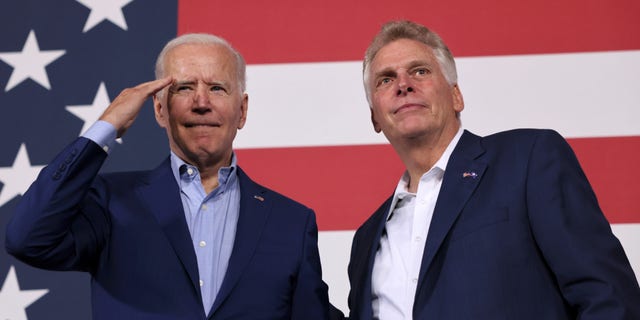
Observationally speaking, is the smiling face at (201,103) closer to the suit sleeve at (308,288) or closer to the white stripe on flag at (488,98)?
the suit sleeve at (308,288)

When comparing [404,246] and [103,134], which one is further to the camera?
[404,246]

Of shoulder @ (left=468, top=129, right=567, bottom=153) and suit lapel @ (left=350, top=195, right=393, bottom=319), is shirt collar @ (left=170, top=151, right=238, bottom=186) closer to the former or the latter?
suit lapel @ (left=350, top=195, right=393, bottom=319)

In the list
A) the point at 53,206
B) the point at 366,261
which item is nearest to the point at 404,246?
the point at 366,261

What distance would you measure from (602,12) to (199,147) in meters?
1.55

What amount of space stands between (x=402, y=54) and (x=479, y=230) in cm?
49

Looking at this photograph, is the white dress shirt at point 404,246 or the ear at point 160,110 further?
the ear at point 160,110

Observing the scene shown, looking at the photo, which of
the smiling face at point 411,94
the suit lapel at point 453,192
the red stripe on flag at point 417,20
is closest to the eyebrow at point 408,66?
the smiling face at point 411,94

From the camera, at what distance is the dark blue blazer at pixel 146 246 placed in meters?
1.38

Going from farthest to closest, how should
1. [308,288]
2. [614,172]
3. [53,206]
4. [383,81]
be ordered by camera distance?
[614,172] < [383,81] < [308,288] < [53,206]

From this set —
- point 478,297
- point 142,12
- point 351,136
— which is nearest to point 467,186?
point 478,297

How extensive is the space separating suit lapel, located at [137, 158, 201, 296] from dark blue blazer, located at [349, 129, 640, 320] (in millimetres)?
460

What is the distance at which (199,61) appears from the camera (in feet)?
5.61

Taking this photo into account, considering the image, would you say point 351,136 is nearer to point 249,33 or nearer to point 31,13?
point 249,33

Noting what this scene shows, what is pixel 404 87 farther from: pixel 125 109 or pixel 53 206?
pixel 53 206
